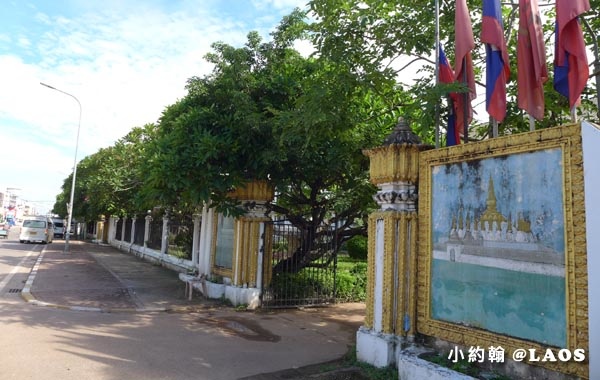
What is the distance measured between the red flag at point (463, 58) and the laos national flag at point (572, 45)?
3.15ft

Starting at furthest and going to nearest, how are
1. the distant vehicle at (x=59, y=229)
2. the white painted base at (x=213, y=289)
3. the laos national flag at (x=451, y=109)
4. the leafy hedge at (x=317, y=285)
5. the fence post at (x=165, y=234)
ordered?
the distant vehicle at (x=59, y=229), the fence post at (x=165, y=234), the white painted base at (x=213, y=289), the leafy hedge at (x=317, y=285), the laos national flag at (x=451, y=109)

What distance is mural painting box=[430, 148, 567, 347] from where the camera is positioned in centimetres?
364

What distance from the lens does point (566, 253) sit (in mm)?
3520

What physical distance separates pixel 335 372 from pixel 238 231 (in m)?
4.87

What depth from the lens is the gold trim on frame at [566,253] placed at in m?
3.41

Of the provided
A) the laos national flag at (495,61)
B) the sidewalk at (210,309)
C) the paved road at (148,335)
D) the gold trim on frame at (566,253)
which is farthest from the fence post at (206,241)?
the laos national flag at (495,61)

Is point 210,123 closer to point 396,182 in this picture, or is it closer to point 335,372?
point 396,182

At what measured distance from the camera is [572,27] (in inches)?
161

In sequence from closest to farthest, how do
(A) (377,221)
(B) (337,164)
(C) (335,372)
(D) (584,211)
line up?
(D) (584,211)
(C) (335,372)
(A) (377,221)
(B) (337,164)

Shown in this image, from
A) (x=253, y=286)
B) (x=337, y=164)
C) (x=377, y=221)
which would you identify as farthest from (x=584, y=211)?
(x=253, y=286)

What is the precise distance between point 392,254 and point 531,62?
8.49 feet

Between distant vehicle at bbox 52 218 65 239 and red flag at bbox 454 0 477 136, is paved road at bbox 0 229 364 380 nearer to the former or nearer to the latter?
red flag at bbox 454 0 477 136

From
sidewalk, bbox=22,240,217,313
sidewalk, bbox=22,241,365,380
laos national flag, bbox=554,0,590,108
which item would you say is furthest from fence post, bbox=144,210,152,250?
laos national flag, bbox=554,0,590,108

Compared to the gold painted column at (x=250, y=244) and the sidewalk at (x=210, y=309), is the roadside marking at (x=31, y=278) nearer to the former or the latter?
the sidewalk at (x=210, y=309)
